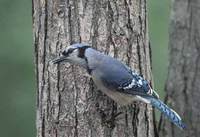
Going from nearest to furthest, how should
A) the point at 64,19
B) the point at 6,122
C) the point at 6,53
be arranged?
the point at 64,19 → the point at 6,53 → the point at 6,122

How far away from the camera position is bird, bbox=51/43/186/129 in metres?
5.06

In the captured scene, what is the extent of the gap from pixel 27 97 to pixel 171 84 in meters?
5.51

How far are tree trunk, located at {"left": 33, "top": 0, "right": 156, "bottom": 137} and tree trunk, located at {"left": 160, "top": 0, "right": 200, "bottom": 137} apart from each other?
5.31 ft

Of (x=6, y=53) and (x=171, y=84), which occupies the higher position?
(x=171, y=84)

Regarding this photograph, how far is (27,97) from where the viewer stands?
12047mm

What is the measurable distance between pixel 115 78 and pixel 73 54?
379mm

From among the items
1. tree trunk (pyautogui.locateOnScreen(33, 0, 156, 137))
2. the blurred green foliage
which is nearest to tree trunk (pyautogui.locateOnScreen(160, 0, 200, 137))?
tree trunk (pyautogui.locateOnScreen(33, 0, 156, 137))

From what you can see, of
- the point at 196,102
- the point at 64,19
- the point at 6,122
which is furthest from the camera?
the point at 6,122

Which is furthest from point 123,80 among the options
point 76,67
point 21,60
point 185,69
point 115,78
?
point 21,60

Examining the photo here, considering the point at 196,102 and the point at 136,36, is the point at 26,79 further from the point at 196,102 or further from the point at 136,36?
the point at 136,36

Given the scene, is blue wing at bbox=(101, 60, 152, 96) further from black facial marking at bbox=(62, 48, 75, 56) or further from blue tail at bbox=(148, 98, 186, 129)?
black facial marking at bbox=(62, 48, 75, 56)

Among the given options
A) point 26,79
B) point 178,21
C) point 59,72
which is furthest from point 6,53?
point 59,72

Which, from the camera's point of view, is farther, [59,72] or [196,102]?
[196,102]

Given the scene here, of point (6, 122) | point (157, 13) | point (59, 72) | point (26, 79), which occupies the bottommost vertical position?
point (6, 122)
